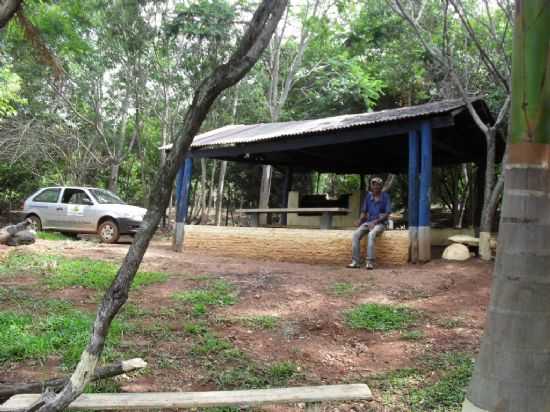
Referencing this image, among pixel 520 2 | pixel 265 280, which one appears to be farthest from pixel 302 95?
pixel 520 2

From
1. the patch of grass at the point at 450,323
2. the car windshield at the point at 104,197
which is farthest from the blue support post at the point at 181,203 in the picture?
the patch of grass at the point at 450,323

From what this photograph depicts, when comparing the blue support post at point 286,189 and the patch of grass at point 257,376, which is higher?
the blue support post at point 286,189

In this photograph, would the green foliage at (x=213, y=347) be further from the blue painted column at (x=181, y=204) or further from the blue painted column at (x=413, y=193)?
the blue painted column at (x=181, y=204)

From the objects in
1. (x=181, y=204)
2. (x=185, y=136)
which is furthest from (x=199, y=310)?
(x=181, y=204)

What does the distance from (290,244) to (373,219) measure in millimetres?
1974

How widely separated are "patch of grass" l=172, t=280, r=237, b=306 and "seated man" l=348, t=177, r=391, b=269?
9.17 ft

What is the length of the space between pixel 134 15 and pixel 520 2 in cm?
1586

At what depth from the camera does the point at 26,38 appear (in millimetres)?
4012

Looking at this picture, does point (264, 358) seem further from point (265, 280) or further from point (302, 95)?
point (302, 95)

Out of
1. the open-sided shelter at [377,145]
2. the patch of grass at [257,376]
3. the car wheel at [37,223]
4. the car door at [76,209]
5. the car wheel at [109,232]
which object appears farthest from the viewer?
the car wheel at [37,223]

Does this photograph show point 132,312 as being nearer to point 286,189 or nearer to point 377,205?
point 377,205

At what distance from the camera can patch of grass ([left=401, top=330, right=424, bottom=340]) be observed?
4969mm

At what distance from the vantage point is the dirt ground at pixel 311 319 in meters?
4.14

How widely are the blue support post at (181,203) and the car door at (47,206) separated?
435 cm
